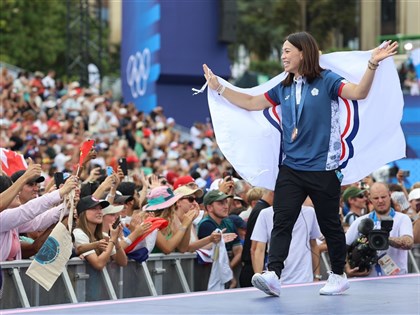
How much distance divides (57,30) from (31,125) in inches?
1539

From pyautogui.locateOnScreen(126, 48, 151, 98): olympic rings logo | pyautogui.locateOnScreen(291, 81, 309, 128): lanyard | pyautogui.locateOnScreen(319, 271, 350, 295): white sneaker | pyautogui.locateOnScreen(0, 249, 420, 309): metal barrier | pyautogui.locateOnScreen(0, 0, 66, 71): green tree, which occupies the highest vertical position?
pyautogui.locateOnScreen(0, 0, 66, 71): green tree

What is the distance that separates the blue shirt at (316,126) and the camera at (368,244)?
1994 millimetres

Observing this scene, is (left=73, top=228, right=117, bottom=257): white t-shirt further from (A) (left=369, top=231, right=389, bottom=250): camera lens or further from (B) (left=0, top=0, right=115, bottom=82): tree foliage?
(B) (left=0, top=0, right=115, bottom=82): tree foliage

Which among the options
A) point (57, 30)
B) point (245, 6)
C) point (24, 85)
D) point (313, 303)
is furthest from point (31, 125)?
point (245, 6)

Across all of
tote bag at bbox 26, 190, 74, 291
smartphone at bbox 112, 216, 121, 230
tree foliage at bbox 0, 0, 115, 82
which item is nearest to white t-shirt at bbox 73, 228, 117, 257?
smartphone at bbox 112, 216, 121, 230

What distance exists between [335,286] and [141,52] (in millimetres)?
23628

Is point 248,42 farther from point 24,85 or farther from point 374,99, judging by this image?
point 374,99

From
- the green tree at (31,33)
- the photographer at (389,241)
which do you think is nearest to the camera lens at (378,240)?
the photographer at (389,241)

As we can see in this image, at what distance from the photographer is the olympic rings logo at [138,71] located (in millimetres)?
30766

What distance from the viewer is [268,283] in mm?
7793

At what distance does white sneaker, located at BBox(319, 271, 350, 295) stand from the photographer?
2.21 metres

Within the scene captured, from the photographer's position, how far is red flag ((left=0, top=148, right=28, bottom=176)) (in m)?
11.3

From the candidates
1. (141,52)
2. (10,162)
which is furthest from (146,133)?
(10,162)

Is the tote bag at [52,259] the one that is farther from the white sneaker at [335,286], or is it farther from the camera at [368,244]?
the camera at [368,244]
